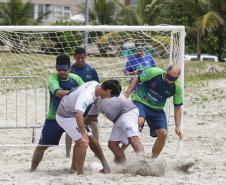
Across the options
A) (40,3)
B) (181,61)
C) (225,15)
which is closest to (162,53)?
(181,61)

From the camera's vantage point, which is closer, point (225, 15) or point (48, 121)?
point (48, 121)

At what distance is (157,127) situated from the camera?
8.88 metres

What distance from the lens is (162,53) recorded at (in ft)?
37.0

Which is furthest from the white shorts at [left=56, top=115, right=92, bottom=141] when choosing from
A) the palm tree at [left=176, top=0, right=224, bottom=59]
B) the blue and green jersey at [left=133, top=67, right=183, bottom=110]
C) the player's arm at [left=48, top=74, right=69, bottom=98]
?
the palm tree at [left=176, top=0, right=224, bottom=59]

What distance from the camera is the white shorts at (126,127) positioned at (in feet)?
26.8

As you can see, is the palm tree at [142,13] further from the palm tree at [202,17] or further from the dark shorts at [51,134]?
the dark shorts at [51,134]

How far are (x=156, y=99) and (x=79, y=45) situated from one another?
4.43m

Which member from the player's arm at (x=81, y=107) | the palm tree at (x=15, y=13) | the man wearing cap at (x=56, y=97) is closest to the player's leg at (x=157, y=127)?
the man wearing cap at (x=56, y=97)

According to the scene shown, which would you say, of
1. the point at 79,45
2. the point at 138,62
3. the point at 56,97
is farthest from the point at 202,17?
the point at 56,97

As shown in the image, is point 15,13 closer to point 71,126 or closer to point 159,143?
point 159,143

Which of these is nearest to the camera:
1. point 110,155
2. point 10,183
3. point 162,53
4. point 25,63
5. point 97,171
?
point 10,183

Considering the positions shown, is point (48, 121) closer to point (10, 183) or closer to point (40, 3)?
point (10, 183)

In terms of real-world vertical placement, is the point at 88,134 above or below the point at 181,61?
below

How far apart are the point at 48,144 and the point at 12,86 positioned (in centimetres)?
842
